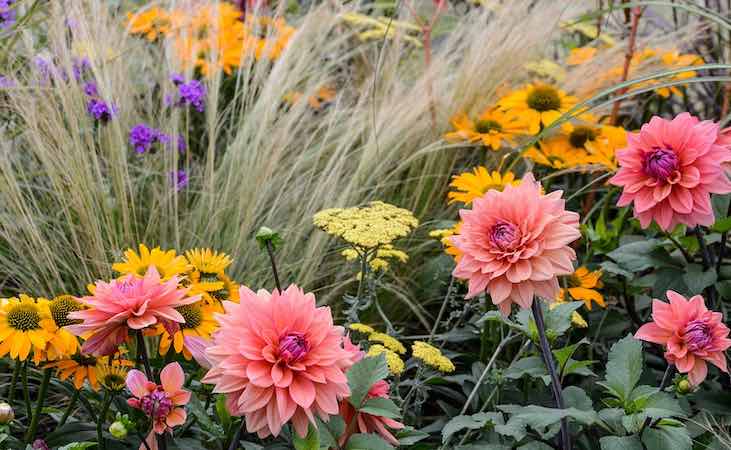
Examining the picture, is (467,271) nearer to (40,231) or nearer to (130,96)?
(40,231)

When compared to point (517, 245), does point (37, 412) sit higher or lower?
lower

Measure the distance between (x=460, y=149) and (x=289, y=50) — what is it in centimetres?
56

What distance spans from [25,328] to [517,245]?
727 mm

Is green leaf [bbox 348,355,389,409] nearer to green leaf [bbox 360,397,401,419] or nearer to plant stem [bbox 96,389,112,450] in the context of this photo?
green leaf [bbox 360,397,401,419]

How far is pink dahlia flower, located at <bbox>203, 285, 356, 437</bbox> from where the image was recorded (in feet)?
3.48

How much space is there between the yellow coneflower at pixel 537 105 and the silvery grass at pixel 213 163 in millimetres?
239

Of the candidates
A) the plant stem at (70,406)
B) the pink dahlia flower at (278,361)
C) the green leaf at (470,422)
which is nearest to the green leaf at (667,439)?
the green leaf at (470,422)

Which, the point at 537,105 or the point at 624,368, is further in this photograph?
the point at 537,105

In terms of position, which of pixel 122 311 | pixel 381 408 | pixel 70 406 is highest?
pixel 122 311

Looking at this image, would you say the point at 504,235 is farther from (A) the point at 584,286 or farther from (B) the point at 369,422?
(A) the point at 584,286

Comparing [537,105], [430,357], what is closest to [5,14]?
[537,105]

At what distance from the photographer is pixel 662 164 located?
4.44 ft

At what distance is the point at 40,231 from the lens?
2096mm

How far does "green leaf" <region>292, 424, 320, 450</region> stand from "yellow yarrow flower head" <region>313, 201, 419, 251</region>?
1.46ft
